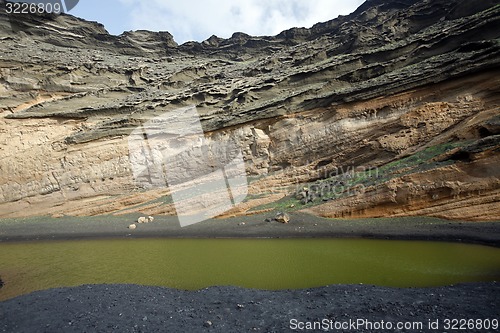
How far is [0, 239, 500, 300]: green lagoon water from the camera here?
10734 mm

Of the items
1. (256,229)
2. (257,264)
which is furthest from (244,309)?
(256,229)

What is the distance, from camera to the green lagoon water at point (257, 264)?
35.2ft

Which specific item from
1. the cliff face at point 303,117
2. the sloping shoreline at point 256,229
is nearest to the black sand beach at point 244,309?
the sloping shoreline at point 256,229

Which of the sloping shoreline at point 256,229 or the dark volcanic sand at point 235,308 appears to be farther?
the sloping shoreline at point 256,229

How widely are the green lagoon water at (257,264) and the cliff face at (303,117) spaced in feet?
16.3

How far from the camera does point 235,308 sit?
835 cm

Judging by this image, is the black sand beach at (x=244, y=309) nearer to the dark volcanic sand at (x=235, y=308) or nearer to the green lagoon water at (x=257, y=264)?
the dark volcanic sand at (x=235, y=308)

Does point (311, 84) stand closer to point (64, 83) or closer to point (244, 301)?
point (244, 301)

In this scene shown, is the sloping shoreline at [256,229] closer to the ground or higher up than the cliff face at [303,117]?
closer to the ground

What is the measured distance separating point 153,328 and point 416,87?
23428mm

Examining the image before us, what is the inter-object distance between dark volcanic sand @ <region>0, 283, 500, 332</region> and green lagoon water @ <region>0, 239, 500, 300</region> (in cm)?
131

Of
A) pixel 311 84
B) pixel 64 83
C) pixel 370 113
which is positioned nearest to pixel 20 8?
pixel 64 83

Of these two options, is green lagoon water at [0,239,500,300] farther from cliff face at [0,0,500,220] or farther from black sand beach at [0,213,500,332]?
cliff face at [0,0,500,220]

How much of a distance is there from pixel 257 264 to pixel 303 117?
53.4 ft
